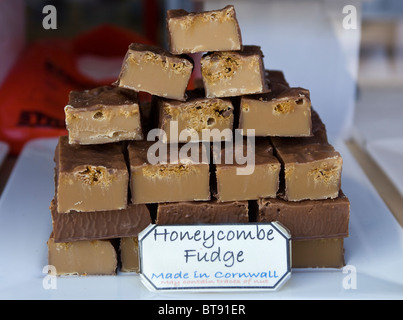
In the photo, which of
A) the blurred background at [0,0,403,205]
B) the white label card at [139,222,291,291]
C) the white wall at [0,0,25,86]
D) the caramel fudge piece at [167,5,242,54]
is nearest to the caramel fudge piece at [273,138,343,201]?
the white label card at [139,222,291,291]

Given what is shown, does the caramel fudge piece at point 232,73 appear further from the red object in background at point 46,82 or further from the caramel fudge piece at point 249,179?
the red object in background at point 46,82

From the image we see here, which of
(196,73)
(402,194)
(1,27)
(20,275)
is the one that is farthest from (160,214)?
(1,27)

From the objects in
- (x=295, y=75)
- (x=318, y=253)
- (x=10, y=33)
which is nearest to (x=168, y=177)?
(x=318, y=253)

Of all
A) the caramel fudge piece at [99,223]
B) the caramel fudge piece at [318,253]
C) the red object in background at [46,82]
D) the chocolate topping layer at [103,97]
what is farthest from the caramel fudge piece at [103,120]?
the red object in background at [46,82]

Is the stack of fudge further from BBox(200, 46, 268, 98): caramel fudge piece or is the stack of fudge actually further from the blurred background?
the blurred background
